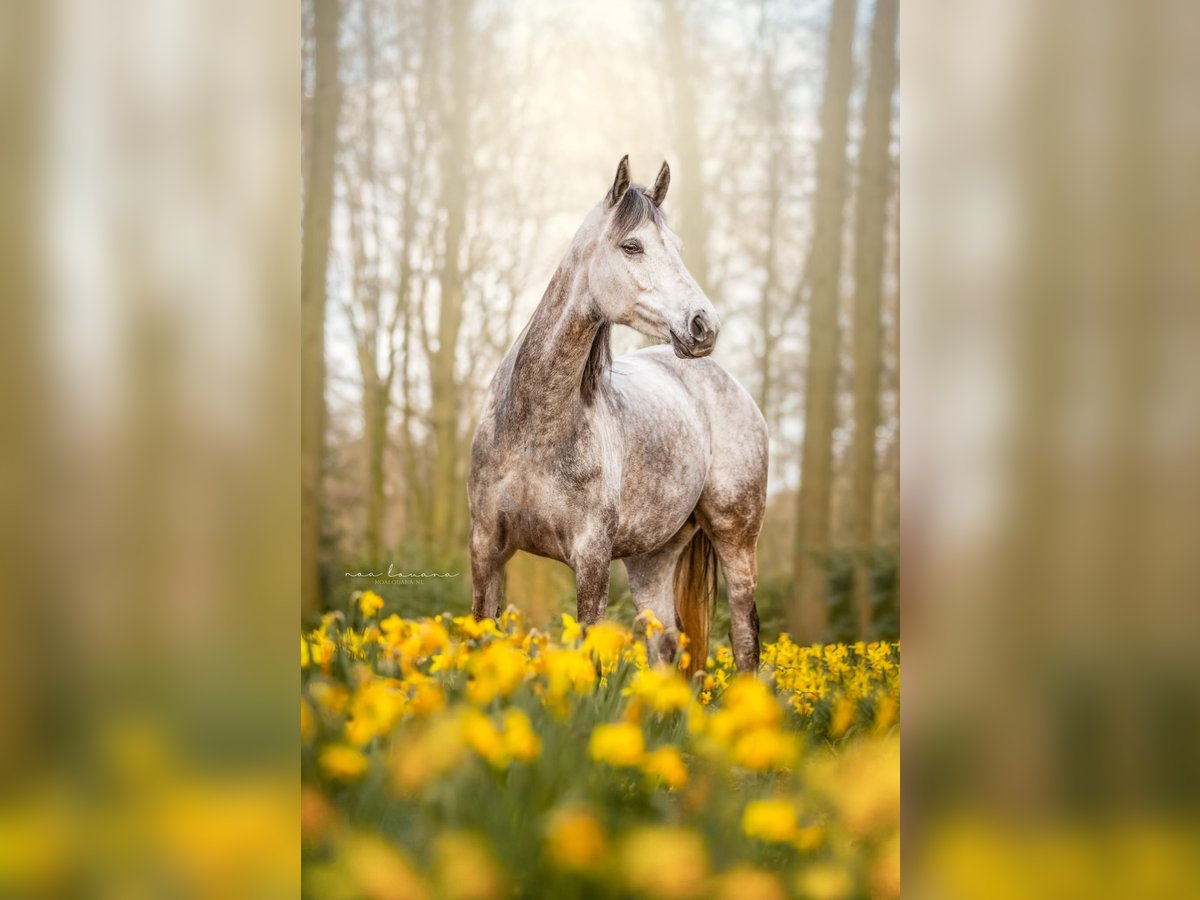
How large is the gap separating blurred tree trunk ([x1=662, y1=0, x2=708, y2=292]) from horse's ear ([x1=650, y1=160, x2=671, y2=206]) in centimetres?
4

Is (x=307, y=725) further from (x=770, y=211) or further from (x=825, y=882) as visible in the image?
(x=770, y=211)

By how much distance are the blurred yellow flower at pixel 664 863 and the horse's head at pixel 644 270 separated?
873mm

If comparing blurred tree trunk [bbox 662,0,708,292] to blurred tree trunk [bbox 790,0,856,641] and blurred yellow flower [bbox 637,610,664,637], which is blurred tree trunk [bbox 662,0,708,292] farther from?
blurred yellow flower [bbox 637,610,664,637]

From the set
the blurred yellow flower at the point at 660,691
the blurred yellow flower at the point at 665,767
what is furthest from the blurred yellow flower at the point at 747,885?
the blurred yellow flower at the point at 660,691

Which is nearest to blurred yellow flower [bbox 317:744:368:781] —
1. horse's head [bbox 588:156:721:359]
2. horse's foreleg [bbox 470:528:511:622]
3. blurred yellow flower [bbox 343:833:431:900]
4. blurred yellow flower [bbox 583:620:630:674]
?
blurred yellow flower [bbox 343:833:431:900]

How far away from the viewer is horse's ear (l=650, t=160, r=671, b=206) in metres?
1.83

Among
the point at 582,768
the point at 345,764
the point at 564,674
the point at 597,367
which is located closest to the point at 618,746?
the point at 582,768

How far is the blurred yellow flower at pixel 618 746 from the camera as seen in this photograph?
1731 millimetres

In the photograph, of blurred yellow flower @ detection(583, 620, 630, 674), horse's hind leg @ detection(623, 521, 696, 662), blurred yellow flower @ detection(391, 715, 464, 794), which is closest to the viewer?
blurred yellow flower @ detection(391, 715, 464, 794)

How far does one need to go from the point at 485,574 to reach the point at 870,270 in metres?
0.96

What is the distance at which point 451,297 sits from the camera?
1.97m
